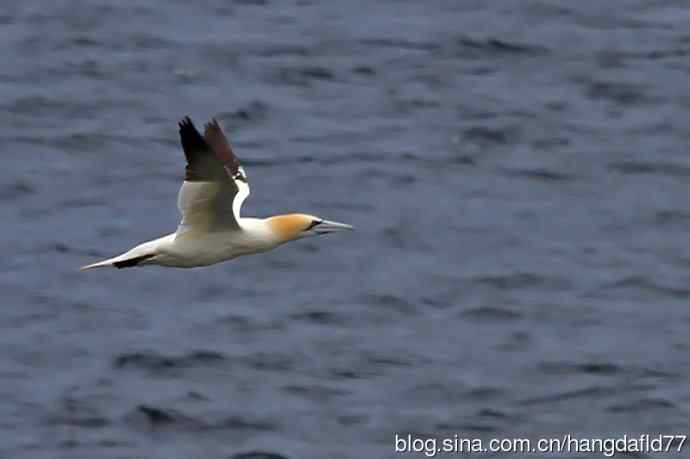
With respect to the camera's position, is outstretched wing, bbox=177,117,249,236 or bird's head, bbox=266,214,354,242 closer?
outstretched wing, bbox=177,117,249,236

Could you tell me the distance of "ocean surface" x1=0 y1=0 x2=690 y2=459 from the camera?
21016mm

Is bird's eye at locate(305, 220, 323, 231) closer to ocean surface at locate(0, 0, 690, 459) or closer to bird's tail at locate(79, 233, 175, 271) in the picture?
bird's tail at locate(79, 233, 175, 271)

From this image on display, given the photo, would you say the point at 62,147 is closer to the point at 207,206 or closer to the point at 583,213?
the point at 583,213

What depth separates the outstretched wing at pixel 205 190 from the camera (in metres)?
15.7

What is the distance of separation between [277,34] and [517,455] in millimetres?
11918

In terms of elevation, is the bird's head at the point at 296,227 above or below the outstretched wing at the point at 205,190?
below

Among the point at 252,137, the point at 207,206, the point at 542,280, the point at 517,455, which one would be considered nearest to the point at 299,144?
the point at 252,137

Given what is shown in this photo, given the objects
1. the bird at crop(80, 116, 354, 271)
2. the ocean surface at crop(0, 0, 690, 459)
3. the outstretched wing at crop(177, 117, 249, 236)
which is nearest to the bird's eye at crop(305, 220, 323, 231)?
the bird at crop(80, 116, 354, 271)

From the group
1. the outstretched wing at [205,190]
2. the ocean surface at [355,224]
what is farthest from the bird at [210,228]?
the ocean surface at [355,224]

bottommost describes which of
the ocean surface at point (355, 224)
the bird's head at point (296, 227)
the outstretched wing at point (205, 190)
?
the ocean surface at point (355, 224)

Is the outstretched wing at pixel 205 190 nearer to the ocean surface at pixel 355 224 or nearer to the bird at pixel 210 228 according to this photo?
the bird at pixel 210 228

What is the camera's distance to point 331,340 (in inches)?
869

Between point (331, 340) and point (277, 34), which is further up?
point (277, 34)

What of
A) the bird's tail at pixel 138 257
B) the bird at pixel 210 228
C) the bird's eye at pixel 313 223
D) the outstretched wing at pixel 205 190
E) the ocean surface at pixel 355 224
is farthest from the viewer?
the ocean surface at pixel 355 224
